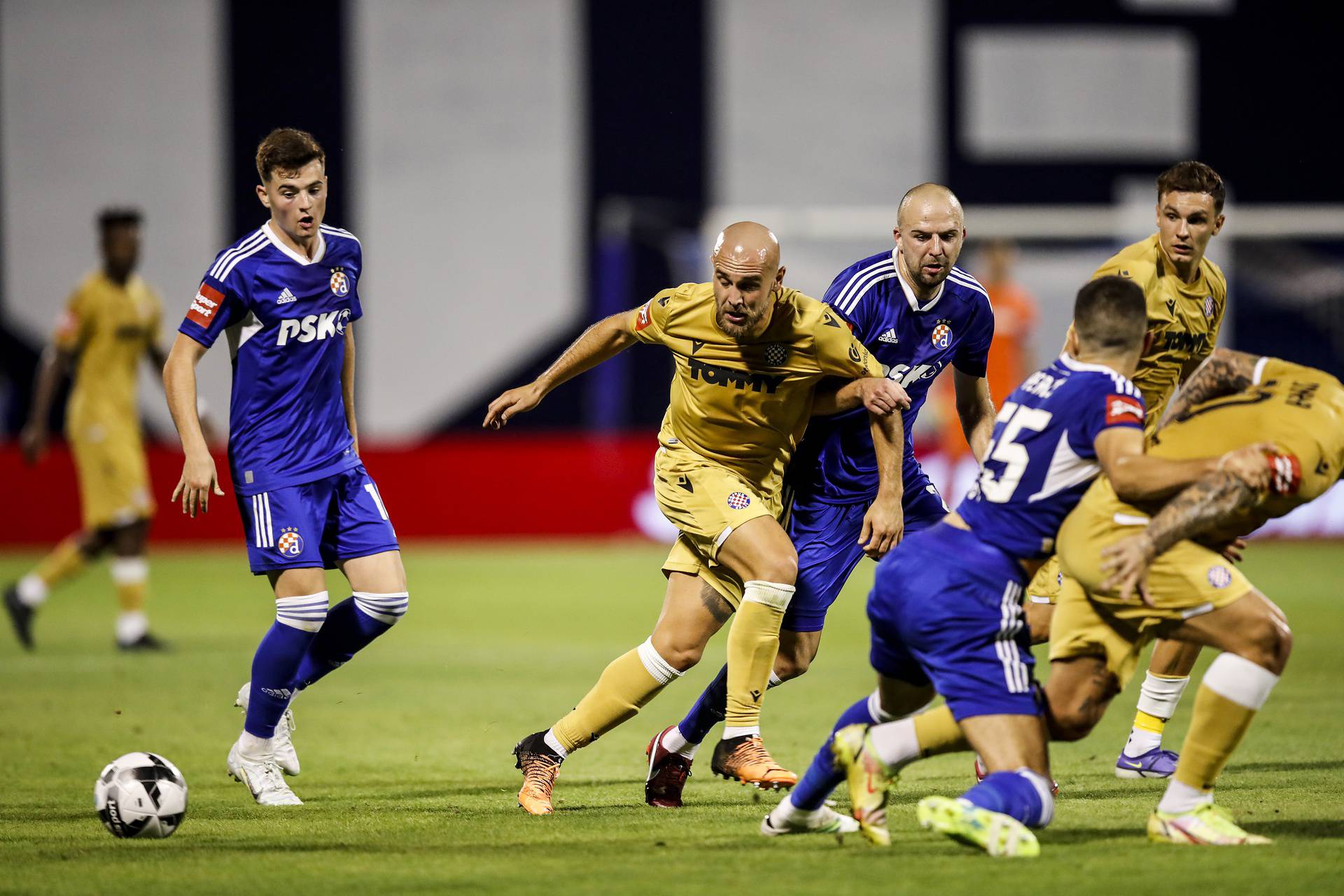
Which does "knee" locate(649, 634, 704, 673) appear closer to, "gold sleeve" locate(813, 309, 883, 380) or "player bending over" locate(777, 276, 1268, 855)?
"player bending over" locate(777, 276, 1268, 855)

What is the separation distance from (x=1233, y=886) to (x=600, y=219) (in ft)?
56.3

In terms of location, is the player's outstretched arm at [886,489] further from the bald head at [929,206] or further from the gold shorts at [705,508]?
the bald head at [929,206]

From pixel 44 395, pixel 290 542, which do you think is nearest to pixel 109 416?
pixel 44 395

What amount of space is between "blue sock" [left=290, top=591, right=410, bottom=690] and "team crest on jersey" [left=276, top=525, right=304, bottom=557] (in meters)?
0.29

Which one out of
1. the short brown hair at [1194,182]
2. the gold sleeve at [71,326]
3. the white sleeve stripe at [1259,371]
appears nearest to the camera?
the white sleeve stripe at [1259,371]

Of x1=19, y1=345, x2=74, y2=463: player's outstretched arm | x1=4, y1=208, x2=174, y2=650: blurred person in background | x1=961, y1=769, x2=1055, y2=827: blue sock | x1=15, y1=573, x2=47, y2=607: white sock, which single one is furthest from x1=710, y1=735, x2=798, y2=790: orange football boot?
x1=19, y1=345, x2=74, y2=463: player's outstretched arm

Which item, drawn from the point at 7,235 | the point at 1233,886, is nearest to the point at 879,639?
the point at 1233,886

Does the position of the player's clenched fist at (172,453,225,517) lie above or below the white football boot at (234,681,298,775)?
above

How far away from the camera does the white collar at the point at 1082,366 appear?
15.1 ft

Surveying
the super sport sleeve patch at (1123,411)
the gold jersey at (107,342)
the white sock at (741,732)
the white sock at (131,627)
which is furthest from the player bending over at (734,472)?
the gold jersey at (107,342)

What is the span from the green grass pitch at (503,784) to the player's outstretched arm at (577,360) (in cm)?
140

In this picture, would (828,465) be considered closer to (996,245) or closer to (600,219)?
(996,245)

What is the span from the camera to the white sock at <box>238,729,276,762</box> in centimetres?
585

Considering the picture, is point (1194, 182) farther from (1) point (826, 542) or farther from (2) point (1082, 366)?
(1) point (826, 542)
